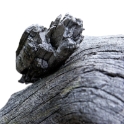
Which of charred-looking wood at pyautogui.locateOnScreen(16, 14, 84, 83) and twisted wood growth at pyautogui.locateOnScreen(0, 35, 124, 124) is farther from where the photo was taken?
charred-looking wood at pyautogui.locateOnScreen(16, 14, 84, 83)

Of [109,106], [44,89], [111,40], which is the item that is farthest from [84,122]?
[111,40]

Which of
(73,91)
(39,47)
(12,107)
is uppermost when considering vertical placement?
(39,47)

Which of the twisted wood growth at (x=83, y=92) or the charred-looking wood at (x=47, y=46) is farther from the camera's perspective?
the charred-looking wood at (x=47, y=46)

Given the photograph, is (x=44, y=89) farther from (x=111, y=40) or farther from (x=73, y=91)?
(x=111, y=40)
